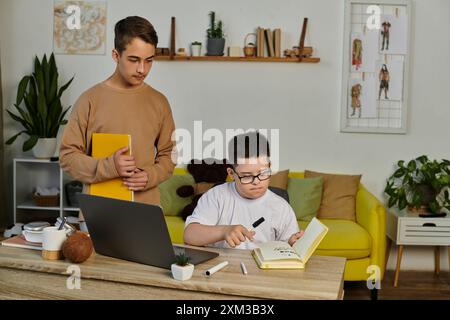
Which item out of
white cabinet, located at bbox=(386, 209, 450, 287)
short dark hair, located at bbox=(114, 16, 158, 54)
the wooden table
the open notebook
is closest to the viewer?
the wooden table

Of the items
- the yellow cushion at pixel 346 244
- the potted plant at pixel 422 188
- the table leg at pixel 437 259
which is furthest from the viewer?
the table leg at pixel 437 259

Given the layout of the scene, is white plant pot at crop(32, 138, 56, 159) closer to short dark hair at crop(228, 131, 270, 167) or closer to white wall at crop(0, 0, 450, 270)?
white wall at crop(0, 0, 450, 270)

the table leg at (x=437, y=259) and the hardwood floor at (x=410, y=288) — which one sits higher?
the table leg at (x=437, y=259)

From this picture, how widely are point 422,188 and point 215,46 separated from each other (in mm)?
1733

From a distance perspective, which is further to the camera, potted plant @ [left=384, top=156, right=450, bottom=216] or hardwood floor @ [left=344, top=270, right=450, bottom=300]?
potted plant @ [left=384, top=156, right=450, bottom=216]

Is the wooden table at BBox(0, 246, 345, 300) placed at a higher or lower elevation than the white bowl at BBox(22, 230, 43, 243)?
lower

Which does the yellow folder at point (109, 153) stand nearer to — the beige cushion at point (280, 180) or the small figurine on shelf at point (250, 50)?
the beige cushion at point (280, 180)

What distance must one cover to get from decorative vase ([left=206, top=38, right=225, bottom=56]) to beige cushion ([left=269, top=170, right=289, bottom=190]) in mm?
952

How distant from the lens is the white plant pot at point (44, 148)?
4688 mm

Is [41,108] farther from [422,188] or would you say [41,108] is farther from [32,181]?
[422,188]

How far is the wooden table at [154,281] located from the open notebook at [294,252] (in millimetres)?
24

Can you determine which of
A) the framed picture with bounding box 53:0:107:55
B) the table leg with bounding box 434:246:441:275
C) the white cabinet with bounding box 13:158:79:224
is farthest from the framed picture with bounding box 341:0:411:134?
the white cabinet with bounding box 13:158:79:224

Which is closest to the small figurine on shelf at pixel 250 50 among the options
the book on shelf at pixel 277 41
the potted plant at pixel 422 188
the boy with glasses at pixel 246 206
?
the book on shelf at pixel 277 41

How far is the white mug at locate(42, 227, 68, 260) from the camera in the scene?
196 cm
